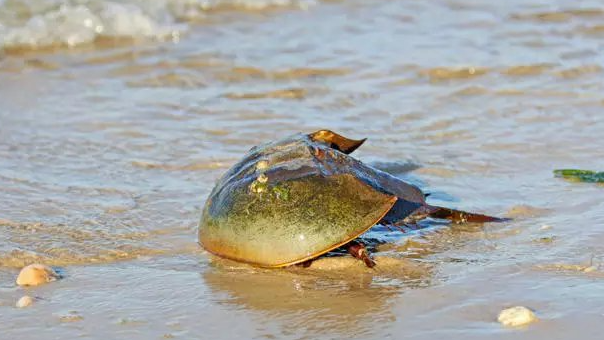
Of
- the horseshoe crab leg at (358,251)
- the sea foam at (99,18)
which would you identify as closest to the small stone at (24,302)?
the horseshoe crab leg at (358,251)

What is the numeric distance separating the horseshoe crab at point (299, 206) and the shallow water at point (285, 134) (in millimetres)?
124

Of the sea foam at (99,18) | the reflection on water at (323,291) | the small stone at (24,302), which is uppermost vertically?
the sea foam at (99,18)

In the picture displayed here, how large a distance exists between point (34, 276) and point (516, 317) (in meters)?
1.66

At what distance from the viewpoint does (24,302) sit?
3244 millimetres

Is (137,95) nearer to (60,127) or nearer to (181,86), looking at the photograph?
(181,86)

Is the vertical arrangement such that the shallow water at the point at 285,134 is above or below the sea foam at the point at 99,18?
below

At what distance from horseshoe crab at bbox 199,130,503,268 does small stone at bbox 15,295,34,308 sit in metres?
0.67

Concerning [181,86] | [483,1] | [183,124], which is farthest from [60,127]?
[483,1]

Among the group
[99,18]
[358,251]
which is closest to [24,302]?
[358,251]

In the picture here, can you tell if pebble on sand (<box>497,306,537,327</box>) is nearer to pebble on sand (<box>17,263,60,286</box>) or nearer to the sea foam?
pebble on sand (<box>17,263,60,286</box>)

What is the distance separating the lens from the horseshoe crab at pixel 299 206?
3373 millimetres

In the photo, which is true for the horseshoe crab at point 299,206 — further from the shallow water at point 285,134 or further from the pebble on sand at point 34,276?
the pebble on sand at point 34,276

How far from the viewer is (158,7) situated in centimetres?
880

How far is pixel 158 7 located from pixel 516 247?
5796 mm
